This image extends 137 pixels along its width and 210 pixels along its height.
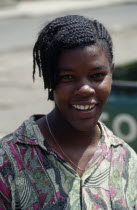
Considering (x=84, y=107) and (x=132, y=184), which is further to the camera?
(x=132, y=184)

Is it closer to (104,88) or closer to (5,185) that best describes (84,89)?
(104,88)

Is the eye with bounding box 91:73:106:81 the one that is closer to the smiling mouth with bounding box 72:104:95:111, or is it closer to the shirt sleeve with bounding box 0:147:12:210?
the smiling mouth with bounding box 72:104:95:111

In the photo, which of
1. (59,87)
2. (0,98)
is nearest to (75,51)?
(59,87)

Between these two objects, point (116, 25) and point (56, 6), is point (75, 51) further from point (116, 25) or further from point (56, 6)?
point (56, 6)

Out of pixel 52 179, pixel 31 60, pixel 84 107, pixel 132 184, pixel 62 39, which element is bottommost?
pixel 31 60

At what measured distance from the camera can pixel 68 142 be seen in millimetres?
2299

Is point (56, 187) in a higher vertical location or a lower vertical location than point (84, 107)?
lower

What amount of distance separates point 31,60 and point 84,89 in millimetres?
10506

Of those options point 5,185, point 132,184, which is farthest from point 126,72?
point 5,185

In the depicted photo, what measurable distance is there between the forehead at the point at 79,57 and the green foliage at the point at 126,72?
4514mm

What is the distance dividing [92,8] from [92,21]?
20.6 m

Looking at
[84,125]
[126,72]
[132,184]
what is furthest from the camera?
[126,72]

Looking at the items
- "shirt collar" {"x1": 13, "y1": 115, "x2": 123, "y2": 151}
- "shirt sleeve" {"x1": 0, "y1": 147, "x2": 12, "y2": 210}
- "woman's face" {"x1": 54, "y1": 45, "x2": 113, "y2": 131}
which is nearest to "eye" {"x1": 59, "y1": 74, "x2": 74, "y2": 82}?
"woman's face" {"x1": 54, "y1": 45, "x2": 113, "y2": 131}

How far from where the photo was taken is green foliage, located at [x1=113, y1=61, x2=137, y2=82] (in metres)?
6.72
